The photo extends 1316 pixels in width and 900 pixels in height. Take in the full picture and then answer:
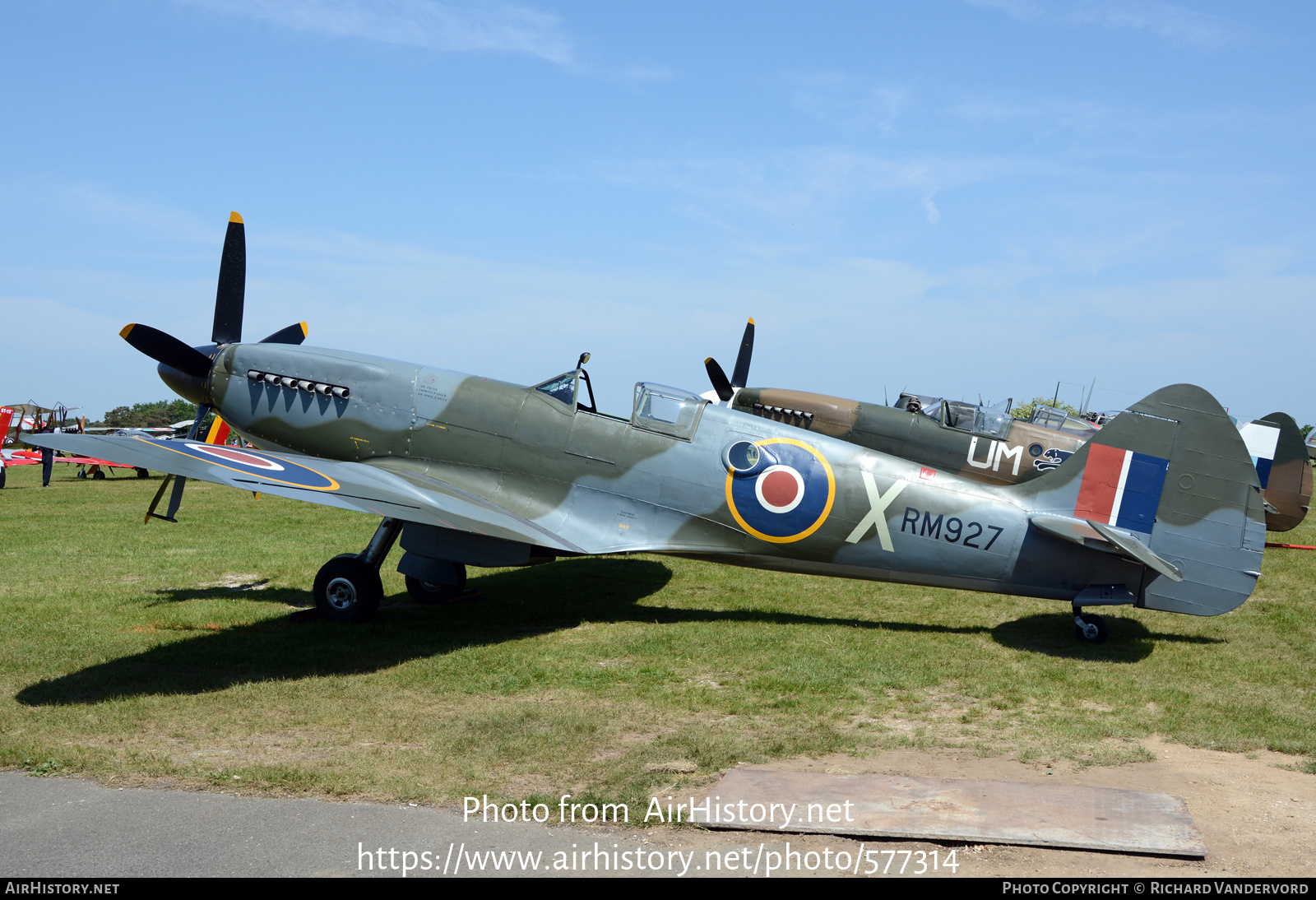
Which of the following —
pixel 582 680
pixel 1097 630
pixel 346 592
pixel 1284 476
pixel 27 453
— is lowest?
pixel 27 453

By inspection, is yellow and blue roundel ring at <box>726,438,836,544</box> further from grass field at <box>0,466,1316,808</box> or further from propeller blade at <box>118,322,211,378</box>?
propeller blade at <box>118,322,211,378</box>

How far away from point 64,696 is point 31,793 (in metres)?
1.77

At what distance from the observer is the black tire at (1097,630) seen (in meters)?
7.81

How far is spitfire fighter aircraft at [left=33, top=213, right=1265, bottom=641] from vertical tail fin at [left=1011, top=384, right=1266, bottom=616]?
0.05ft

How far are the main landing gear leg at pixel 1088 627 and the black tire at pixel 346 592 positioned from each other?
6.66m

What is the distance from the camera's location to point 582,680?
6.65 meters

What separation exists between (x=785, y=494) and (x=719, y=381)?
8.13m

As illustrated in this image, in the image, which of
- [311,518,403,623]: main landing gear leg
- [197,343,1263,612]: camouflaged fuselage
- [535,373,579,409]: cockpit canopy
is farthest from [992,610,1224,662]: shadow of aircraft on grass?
[311,518,403,623]: main landing gear leg

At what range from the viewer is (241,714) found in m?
5.72

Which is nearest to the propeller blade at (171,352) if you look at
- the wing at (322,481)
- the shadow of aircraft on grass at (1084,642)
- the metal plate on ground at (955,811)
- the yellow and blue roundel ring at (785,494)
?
the wing at (322,481)

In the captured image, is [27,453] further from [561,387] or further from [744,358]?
[561,387]

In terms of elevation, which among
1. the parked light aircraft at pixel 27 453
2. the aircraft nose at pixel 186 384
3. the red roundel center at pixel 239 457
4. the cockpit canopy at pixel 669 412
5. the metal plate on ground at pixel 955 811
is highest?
the cockpit canopy at pixel 669 412

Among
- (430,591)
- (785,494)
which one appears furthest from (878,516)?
(430,591)

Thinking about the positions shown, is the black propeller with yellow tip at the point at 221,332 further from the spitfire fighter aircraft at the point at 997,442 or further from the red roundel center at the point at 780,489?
the spitfire fighter aircraft at the point at 997,442
